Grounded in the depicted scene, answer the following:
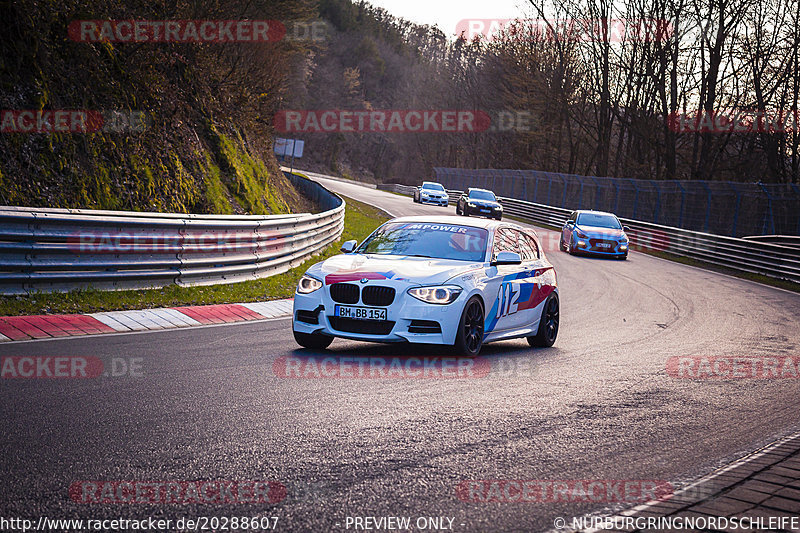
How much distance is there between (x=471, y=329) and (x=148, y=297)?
16.8 ft

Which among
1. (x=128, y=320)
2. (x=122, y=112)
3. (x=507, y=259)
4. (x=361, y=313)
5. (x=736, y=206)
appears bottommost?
(x=128, y=320)

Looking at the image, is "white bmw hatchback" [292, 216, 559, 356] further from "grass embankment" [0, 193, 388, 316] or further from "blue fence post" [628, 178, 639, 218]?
"blue fence post" [628, 178, 639, 218]

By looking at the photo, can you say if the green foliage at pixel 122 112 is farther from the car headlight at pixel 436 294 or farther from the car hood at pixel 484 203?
the car hood at pixel 484 203

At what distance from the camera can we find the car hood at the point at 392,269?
914 centimetres

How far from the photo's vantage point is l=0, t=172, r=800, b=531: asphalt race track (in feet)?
14.7

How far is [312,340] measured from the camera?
961 cm

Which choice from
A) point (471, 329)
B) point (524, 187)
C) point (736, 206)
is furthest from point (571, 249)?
point (524, 187)

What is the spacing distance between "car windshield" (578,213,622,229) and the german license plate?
2323 cm

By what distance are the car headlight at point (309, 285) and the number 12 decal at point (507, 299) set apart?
6.93ft

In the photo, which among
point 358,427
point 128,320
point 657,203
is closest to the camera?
point 358,427

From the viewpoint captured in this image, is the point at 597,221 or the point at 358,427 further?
the point at 597,221

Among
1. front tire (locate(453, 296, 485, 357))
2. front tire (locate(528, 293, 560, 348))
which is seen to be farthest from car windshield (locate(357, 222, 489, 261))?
front tire (locate(528, 293, 560, 348))

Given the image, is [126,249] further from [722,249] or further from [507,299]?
[722,249]

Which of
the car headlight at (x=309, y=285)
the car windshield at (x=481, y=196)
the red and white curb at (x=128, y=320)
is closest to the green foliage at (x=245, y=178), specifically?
the red and white curb at (x=128, y=320)
